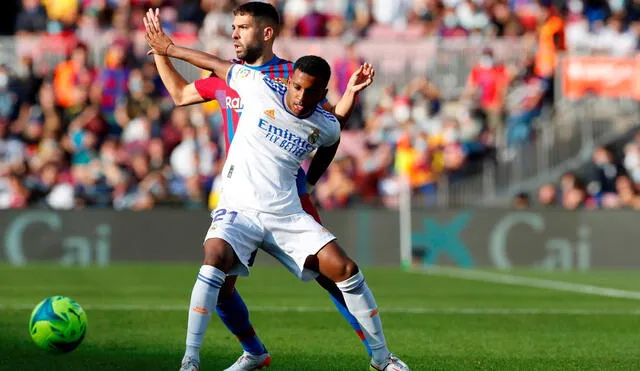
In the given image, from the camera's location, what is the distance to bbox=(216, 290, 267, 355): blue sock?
806cm

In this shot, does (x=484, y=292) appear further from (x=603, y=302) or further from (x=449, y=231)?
(x=449, y=231)

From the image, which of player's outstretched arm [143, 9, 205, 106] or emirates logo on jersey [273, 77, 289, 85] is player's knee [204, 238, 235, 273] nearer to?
player's outstretched arm [143, 9, 205, 106]

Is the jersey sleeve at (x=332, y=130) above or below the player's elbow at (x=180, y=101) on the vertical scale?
below

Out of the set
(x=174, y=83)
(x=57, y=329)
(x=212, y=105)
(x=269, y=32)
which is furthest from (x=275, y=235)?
(x=212, y=105)

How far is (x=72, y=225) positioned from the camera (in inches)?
846

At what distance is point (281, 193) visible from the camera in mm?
7758

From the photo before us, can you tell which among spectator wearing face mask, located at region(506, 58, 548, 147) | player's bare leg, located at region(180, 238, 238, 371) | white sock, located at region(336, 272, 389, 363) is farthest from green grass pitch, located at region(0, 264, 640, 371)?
spectator wearing face mask, located at region(506, 58, 548, 147)

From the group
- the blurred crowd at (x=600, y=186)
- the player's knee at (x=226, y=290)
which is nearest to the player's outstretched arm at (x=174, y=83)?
the player's knee at (x=226, y=290)

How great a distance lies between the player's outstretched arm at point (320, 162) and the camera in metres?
8.16

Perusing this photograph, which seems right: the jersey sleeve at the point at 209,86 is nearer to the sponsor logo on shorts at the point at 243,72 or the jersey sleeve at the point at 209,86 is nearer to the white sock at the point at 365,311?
the sponsor logo on shorts at the point at 243,72

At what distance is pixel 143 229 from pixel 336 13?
7.40 meters

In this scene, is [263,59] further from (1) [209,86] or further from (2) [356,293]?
(2) [356,293]

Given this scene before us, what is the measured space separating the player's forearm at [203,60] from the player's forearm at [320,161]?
813 millimetres

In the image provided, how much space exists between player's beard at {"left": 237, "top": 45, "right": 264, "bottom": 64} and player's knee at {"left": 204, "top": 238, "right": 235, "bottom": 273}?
1255 mm
